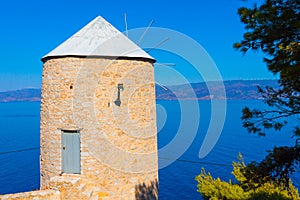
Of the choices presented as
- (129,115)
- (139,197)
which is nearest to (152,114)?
(129,115)

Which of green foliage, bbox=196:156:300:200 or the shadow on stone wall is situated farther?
green foliage, bbox=196:156:300:200

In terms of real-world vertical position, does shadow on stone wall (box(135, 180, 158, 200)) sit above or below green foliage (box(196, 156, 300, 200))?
above

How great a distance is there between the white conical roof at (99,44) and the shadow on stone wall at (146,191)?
4336 millimetres

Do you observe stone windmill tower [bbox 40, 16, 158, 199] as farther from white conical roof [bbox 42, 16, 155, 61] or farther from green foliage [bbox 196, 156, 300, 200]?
green foliage [bbox 196, 156, 300, 200]

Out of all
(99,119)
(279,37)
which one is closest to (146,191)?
(99,119)

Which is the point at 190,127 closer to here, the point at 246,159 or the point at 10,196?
the point at 246,159

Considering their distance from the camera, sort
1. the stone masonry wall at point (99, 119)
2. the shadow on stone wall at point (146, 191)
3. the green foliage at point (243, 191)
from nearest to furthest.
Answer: the stone masonry wall at point (99, 119) < the shadow on stone wall at point (146, 191) < the green foliage at point (243, 191)

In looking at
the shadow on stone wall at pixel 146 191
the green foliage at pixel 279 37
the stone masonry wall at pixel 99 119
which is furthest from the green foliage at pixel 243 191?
the green foliage at pixel 279 37

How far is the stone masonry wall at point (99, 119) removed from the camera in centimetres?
913

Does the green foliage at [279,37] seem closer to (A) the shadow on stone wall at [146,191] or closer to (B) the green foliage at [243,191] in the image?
(A) the shadow on stone wall at [146,191]

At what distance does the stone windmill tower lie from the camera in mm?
9141

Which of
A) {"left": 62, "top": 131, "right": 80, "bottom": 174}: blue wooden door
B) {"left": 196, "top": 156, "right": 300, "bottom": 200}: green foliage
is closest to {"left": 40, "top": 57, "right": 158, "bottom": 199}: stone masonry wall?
{"left": 62, "top": 131, "right": 80, "bottom": 174}: blue wooden door

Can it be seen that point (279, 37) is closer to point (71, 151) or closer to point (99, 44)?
point (99, 44)

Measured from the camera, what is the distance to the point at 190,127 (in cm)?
4056
